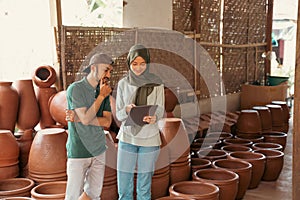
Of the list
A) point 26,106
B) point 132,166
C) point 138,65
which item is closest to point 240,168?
point 132,166

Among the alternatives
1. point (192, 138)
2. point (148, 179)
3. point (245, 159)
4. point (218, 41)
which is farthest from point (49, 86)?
point (218, 41)

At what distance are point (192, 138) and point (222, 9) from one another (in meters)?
2.44

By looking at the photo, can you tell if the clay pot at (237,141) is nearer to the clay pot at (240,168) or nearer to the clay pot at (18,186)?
the clay pot at (240,168)

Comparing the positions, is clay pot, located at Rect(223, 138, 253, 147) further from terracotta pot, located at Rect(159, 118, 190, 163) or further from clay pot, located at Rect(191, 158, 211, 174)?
terracotta pot, located at Rect(159, 118, 190, 163)

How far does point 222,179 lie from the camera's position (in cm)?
312

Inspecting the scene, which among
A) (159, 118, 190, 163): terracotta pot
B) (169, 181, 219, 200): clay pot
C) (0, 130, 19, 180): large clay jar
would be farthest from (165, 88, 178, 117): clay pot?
(0, 130, 19, 180): large clay jar

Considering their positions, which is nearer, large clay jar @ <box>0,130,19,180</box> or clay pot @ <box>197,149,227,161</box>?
large clay jar @ <box>0,130,19,180</box>

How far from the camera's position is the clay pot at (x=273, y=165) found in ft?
11.9

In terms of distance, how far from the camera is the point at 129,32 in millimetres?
3891

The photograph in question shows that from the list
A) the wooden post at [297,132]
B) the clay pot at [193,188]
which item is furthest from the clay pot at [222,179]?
the wooden post at [297,132]

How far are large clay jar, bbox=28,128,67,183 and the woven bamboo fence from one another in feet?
2.72

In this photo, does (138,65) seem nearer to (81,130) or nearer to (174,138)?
(81,130)

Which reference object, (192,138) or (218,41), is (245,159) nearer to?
(192,138)

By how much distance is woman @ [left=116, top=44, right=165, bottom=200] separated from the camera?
2531 mm
